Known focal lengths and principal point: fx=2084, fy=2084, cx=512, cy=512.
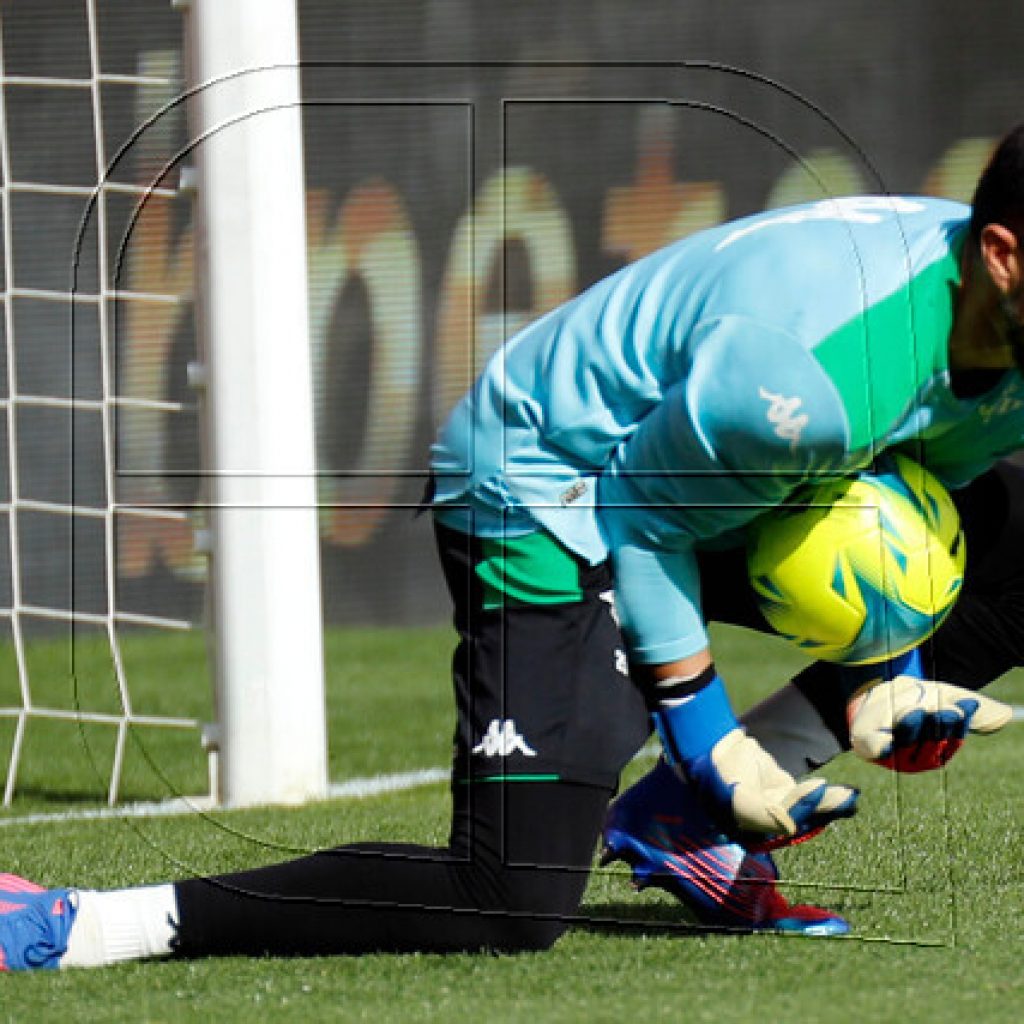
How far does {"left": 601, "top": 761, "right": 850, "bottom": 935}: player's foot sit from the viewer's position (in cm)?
287

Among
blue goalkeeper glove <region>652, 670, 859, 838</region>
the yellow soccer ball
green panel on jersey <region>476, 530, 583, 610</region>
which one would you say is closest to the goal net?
green panel on jersey <region>476, 530, 583, 610</region>

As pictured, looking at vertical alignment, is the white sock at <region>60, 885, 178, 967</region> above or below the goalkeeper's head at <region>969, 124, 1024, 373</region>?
below

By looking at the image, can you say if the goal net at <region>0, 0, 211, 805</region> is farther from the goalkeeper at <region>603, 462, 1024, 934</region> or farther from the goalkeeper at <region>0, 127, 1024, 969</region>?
the goalkeeper at <region>603, 462, 1024, 934</region>

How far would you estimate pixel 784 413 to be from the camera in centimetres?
238

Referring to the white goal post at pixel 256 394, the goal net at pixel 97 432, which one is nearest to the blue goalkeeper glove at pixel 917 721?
the goal net at pixel 97 432

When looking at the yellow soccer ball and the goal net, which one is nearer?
the yellow soccer ball

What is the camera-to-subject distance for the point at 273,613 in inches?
178

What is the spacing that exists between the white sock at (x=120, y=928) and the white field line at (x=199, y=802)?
4.93 ft

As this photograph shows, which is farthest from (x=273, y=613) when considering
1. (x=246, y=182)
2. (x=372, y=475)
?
(x=246, y=182)

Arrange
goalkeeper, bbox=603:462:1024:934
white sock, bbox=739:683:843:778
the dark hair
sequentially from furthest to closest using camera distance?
white sock, bbox=739:683:843:778, goalkeeper, bbox=603:462:1024:934, the dark hair

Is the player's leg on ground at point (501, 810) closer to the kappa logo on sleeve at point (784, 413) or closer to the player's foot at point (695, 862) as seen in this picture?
the player's foot at point (695, 862)

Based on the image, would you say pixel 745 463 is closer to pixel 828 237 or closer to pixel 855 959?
pixel 828 237

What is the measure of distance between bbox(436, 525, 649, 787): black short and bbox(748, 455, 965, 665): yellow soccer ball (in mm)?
213

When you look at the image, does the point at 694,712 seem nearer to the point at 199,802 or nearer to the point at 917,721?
the point at 917,721
